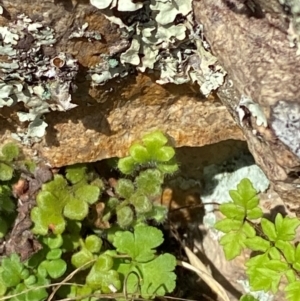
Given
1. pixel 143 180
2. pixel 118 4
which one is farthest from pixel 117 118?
pixel 118 4

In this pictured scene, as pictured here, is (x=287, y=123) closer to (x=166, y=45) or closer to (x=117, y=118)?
(x=166, y=45)

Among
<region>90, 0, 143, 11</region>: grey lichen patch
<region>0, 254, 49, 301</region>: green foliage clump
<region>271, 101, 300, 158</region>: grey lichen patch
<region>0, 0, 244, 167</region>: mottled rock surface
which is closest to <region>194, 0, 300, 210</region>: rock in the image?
<region>271, 101, 300, 158</region>: grey lichen patch

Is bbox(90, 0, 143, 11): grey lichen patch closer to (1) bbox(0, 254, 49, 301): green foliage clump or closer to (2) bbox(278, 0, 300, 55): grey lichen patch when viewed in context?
(2) bbox(278, 0, 300, 55): grey lichen patch

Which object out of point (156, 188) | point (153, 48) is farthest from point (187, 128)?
point (153, 48)

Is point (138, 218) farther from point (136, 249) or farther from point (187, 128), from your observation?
point (187, 128)

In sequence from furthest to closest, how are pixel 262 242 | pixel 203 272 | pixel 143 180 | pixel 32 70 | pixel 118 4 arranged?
Result: pixel 203 272 < pixel 143 180 < pixel 262 242 < pixel 32 70 < pixel 118 4

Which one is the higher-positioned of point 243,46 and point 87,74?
point 243,46
